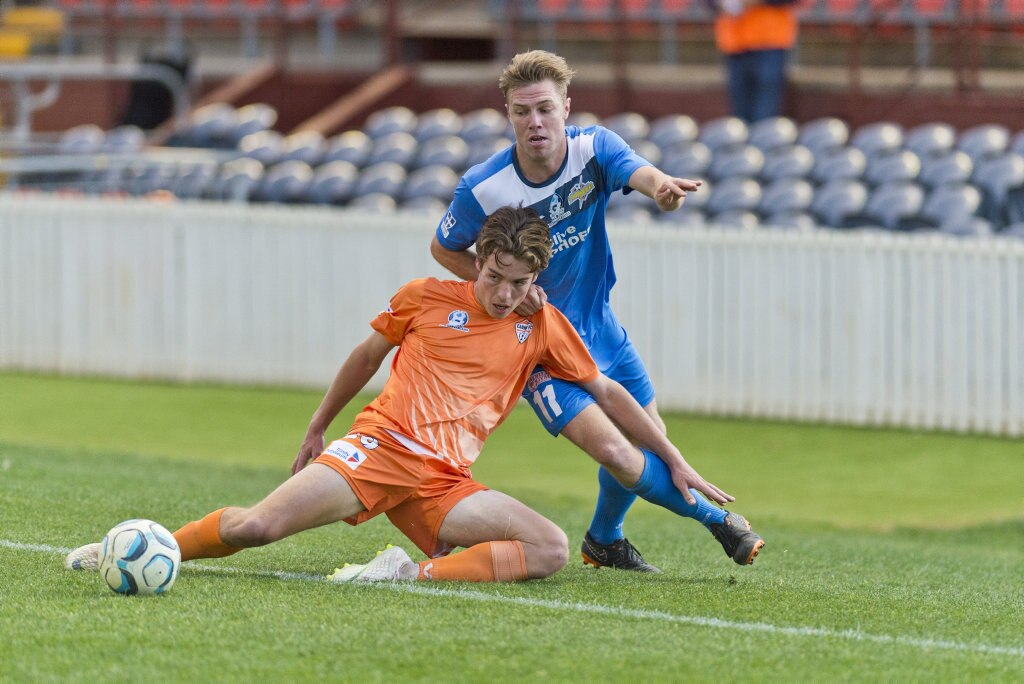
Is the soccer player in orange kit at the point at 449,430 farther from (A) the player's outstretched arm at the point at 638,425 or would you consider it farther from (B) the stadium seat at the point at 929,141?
(B) the stadium seat at the point at 929,141

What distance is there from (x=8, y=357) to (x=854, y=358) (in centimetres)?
774

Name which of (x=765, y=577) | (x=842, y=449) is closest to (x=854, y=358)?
(x=842, y=449)

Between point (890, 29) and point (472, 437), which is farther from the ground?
point (890, 29)

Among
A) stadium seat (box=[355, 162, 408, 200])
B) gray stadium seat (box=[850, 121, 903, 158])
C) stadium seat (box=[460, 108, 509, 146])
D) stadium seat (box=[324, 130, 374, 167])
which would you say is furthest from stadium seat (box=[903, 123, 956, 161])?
stadium seat (box=[324, 130, 374, 167])

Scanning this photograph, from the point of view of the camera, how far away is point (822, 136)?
1455 centimetres

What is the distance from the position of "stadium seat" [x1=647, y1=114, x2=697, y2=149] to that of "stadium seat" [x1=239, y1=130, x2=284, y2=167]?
4.21 metres

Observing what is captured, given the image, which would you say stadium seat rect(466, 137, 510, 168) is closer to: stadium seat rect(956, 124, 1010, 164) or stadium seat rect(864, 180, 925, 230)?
stadium seat rect(864, 180, 925, 230)

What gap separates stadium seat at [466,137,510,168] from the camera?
1598cm

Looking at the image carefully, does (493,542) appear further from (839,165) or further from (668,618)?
(839,165)

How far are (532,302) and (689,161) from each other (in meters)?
9.02

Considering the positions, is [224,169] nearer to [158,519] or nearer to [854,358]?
[854,358]

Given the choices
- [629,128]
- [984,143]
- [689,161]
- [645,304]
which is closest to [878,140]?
[984,143]

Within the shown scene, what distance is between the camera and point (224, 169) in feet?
55.0

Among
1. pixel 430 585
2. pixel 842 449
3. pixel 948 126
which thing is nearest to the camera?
pixel 430 585
